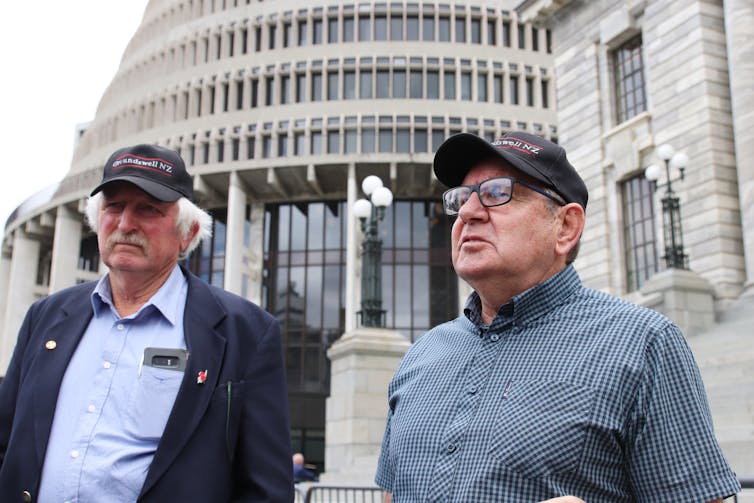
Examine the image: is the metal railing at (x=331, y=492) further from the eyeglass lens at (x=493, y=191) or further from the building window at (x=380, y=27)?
the building window at (x=380, y=27)

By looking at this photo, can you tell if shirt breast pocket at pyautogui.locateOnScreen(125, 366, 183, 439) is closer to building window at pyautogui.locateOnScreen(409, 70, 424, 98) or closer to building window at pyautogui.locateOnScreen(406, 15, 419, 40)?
building window at pyautogui.locateOnScreen(409, 70, 424, 98)

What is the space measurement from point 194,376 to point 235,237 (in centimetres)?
4141

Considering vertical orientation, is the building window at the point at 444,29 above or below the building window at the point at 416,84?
above

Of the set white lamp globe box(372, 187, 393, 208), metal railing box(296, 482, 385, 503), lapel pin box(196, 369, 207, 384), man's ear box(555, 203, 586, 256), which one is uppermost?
white lamp globe box(372, 187, 393, 208)

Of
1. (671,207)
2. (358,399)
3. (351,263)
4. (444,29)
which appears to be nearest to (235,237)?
(351,263)

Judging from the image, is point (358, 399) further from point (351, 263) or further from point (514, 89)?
point (514, 89)

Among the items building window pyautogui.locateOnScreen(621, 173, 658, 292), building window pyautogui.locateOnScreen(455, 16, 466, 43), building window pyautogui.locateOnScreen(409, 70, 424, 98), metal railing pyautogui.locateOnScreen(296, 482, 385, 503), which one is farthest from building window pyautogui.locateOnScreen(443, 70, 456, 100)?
metal railing pyautogui.locateOnScreen(296, 482, 385, 503)


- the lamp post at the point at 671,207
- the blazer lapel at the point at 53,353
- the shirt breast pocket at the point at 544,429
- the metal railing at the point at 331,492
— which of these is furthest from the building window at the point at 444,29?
the shirt breast pocket at the point at 544,429

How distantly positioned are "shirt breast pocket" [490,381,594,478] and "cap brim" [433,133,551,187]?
730mm

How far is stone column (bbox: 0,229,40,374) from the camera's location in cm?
5153

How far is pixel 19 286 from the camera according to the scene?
5331 cm

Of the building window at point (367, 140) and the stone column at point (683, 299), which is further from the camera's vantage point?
the building window at point (367, 140)

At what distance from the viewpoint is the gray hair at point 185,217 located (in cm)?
339

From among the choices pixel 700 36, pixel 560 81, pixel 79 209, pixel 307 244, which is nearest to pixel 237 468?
pixel 700 36
